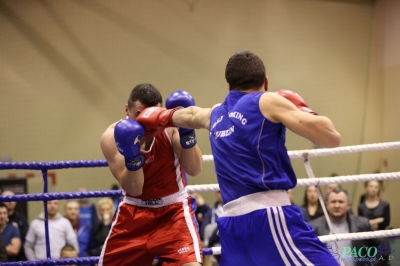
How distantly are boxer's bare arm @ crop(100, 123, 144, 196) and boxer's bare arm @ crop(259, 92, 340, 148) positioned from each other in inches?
36.2

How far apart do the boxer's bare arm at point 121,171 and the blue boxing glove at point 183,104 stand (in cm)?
28

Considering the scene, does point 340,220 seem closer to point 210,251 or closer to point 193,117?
point 210,251

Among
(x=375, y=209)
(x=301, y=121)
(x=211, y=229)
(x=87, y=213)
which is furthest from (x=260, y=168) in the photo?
(x=87, y=213)

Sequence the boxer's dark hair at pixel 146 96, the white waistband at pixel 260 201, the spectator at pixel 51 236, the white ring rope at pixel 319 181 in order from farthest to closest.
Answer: the spectator at pixel 51 236
the white ring rope at pixel 319 181
the boxer's dark hair at pixel 146 96
the white waistband at pixel 260 201

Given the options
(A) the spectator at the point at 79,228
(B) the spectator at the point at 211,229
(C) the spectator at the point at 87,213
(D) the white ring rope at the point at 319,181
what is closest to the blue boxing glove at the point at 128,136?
(D) the white ring rope at the point at 319,181

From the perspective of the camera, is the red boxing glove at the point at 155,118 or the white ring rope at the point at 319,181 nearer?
the red boxing glove at the point at 155,118

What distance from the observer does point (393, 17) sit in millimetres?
8211

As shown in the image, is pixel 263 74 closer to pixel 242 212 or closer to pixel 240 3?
pixel 242 212

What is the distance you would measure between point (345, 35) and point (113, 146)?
6.17m

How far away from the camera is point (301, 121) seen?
2.15 meters

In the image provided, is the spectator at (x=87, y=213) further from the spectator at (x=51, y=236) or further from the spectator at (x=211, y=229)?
the spectator at (x=211, y=229)

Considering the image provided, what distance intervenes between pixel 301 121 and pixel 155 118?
0.79 metres

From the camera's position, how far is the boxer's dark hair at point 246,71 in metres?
2.33

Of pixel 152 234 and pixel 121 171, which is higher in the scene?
pixel 121 171
